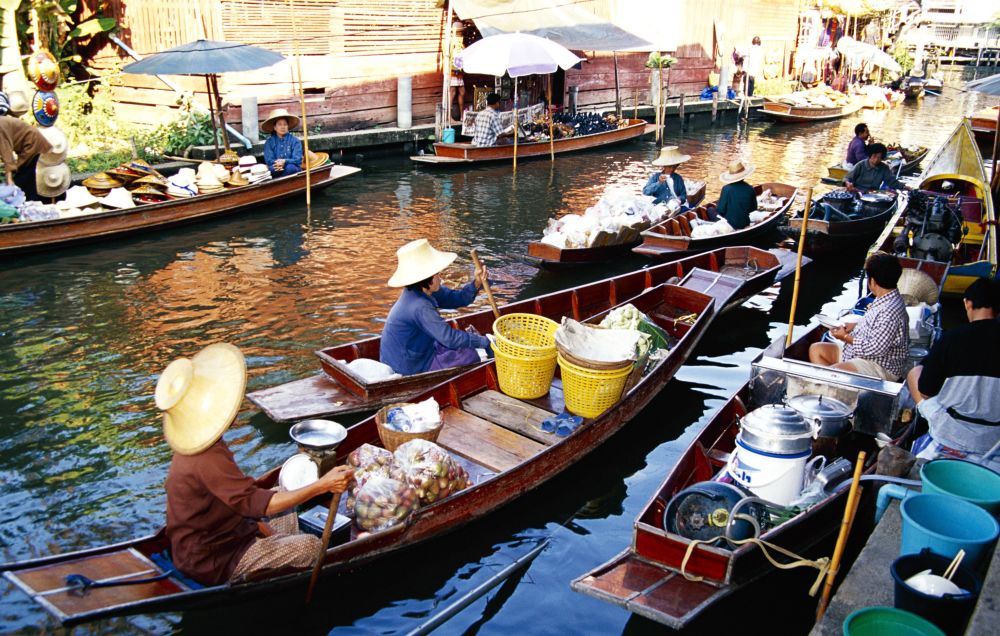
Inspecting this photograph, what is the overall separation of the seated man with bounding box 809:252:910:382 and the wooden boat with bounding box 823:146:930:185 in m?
9.20

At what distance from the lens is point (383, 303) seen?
1034 centimetres

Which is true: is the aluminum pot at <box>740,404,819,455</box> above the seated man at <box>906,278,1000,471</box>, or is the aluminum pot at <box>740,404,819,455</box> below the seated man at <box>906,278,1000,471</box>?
below

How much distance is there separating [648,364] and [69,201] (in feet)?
29.9

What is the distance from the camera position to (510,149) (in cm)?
1881

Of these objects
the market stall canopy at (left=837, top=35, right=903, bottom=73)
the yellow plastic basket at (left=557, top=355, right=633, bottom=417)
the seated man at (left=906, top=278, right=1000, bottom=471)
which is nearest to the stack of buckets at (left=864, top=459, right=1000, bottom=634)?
the seated man at (left=906, top=278, right=1000, bottom=471)

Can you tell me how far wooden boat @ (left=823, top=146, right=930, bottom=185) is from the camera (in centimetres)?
1598

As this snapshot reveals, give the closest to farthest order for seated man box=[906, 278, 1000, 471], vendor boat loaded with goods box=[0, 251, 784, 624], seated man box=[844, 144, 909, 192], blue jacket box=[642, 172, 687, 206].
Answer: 1. vendor boat loaded with goods box=[0, 251, 784, 624]
2. seated man box=[906, 278, 1000, 471]
3. blue jacket box=[642, 172, 687, 206]
4. seated man box=[844, 144, 909, 192]

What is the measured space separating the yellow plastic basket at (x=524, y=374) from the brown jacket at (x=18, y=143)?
8.42 metres

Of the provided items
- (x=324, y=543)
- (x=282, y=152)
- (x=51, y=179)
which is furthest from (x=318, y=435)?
(x=282, y=152)

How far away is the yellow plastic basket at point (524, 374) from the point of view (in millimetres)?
6777

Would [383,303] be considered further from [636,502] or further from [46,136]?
[46,136]

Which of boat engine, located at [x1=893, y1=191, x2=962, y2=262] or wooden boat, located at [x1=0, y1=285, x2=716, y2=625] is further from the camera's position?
boat engine, located at [x1=893, y1=191, x2=962, y2=262]

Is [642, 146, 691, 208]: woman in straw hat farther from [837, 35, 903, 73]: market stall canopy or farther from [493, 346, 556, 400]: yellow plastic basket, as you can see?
[837, 35, 903, 73]: market stall canopy

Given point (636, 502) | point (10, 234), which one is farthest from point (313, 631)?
point (10, 234)
